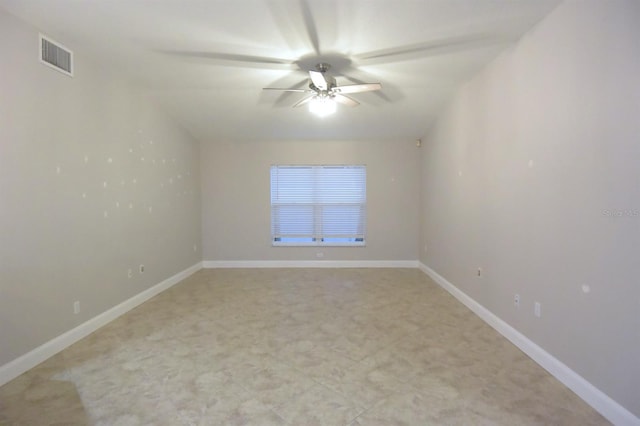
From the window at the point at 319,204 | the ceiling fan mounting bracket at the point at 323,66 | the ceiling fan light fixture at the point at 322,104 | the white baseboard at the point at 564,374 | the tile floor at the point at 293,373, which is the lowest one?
the tile floor at the point at 293,373

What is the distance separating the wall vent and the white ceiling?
7 centimetres

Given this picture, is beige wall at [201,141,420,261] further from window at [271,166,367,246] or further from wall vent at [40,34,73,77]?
wall vent at [40,34,73,77]

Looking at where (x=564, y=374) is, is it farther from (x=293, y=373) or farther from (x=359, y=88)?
(x=359, y=88)

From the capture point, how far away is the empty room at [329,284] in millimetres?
1977

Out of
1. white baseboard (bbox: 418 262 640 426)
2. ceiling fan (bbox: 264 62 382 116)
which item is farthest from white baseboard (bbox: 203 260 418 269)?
ceiling fan (bbox: 264 62 382 116)

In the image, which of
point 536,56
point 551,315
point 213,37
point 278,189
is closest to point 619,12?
point 536,56

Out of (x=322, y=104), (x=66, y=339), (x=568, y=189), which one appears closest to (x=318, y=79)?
(x=322, y=104)

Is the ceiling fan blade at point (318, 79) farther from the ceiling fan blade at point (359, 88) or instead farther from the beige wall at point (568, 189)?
the beige wall at point (568, 189)

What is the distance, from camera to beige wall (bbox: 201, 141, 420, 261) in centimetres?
609

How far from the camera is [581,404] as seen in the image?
6.68ft

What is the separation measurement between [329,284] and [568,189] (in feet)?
10.9

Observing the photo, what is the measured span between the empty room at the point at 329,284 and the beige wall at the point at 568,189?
0.05ft

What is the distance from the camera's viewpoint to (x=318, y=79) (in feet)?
10.2

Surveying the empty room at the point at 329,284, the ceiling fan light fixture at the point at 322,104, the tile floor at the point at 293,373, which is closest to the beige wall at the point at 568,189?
the empty room at the point at 329,284
